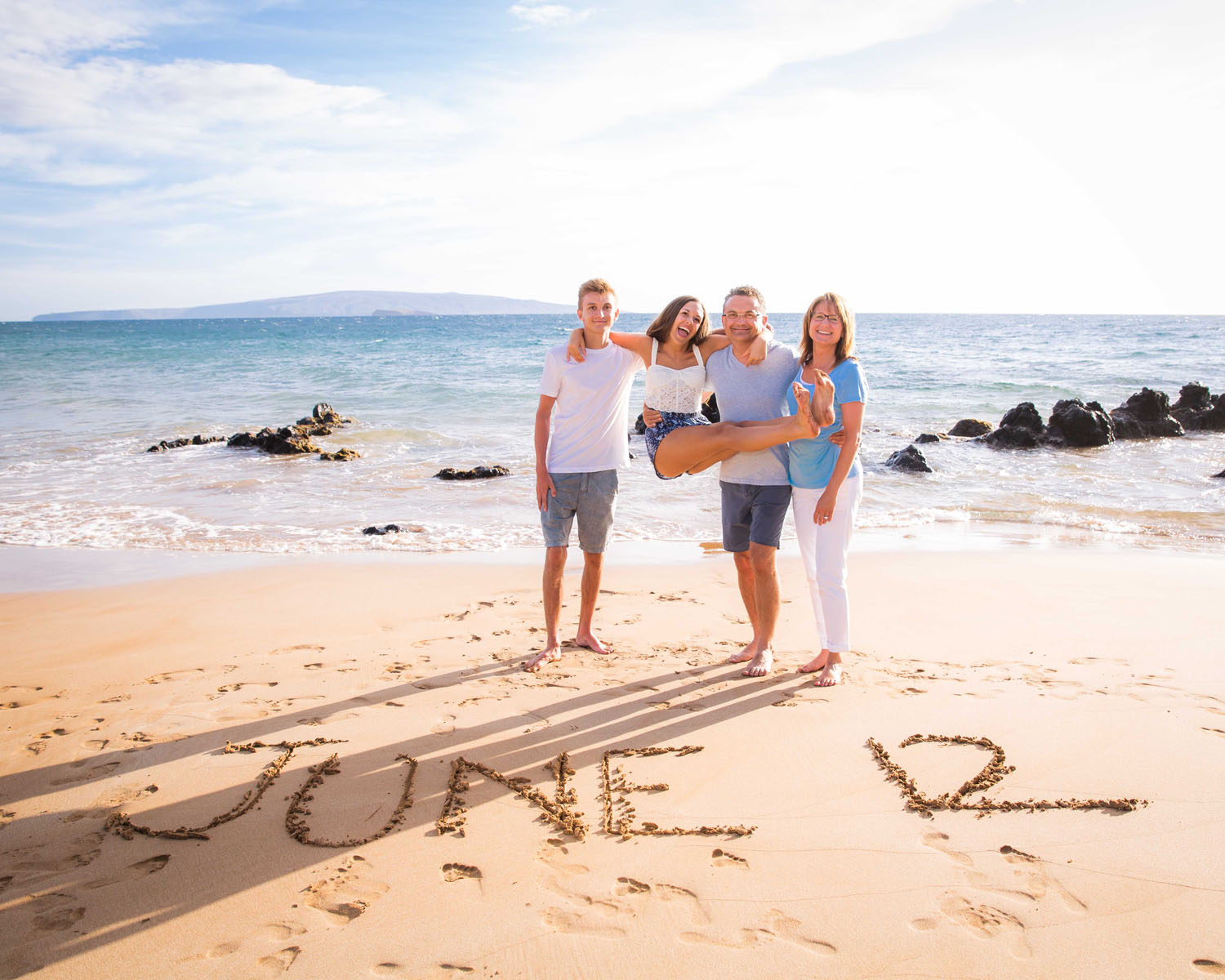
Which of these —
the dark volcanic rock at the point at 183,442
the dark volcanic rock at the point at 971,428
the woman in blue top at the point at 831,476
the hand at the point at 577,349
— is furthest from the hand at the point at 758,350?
the dark volcanic rock at the point at 971,428

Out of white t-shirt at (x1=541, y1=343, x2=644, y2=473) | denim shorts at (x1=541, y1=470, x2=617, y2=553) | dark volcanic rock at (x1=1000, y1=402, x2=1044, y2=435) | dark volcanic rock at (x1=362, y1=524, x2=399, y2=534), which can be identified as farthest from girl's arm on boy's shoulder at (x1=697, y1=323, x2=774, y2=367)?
dark volcanic rock at (x1=1000, y1=402, x2=1044, y2=435)

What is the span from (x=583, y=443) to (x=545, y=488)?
1.25 ft

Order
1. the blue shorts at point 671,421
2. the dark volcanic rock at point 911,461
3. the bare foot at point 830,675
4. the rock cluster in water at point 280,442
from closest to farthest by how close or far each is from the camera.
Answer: the bare foot at point 830,675
the blue shorts at point 671,421
the dark volcanic rock at point 911,461
the rock cluster in water at point 280,442

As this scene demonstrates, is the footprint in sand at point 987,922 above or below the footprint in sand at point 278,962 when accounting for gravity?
above

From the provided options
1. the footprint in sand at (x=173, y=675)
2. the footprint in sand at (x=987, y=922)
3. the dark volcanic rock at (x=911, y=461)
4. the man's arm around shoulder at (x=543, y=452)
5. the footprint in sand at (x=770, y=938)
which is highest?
the man's arm around shoulder at (x=543, y=452)

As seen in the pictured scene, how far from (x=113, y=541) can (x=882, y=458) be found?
39.5 feet

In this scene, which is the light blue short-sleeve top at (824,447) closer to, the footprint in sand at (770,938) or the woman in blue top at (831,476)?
the woman in blue top at (831,476)

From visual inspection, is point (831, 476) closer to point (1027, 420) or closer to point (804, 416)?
point (804, 416)

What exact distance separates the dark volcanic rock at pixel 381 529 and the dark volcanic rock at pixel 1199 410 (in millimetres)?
17774

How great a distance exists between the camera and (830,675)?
4.40 metres

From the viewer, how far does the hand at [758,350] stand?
169 inches

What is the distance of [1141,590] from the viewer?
20.4 feet

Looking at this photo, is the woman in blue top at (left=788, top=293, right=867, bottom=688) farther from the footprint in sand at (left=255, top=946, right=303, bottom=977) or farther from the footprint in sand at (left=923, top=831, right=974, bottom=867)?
the footprint in sand at (left=255, top=946, right=303, bottom=977)

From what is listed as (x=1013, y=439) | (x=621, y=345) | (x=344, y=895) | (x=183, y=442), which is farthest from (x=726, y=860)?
(x=183, y=442)
